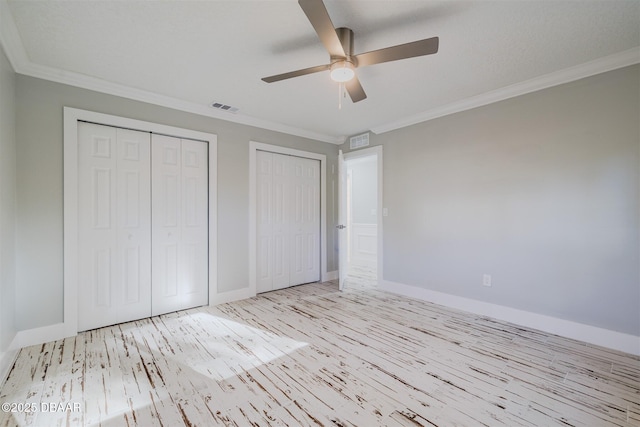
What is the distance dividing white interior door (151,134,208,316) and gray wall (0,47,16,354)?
1.08m

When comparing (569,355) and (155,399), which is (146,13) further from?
(569,355)

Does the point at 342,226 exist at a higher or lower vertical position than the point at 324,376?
higher

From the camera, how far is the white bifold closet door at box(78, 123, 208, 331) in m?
2.80

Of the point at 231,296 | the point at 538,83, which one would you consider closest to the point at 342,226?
the point at 231,296

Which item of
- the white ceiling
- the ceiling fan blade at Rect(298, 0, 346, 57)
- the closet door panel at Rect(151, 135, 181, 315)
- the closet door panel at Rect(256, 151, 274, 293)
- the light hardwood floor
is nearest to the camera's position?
the ceiling fan blade at Rect(298, 0, 346, 57)

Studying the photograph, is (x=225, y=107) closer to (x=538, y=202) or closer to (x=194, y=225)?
(x=194, y=225)

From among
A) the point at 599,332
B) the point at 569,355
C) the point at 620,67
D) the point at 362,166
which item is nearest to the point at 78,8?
the point at 620,67

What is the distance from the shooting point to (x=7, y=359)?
6.91ft

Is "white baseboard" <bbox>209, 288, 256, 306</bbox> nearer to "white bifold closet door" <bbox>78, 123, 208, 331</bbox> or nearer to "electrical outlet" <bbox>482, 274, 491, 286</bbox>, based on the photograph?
"white bifold closet door" <bbox>78, 123, 208, 331</bbox>

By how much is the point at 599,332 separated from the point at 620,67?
92.3 inches

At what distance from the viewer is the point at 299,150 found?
176 inches

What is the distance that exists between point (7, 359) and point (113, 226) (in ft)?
4.23

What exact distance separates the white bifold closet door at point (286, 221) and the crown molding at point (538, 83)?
6.06ft

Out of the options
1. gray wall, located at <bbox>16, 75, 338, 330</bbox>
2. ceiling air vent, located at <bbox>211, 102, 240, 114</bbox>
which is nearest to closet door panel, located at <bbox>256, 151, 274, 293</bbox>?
ceiling air vent, located at <bbox>211, 102, 240, 114</bbox>
